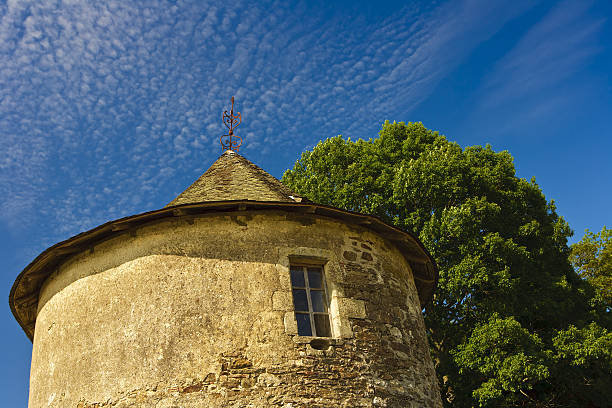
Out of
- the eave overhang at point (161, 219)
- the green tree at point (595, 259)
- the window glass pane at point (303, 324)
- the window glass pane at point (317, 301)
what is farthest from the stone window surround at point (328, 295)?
the green tree at point (595, 259)

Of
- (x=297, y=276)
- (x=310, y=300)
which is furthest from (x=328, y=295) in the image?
(x=297, y=276)

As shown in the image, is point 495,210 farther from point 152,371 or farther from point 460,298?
point 152,371

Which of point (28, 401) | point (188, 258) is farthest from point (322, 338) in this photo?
point (28, 401)

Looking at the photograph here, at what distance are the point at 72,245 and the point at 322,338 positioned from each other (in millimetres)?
4362

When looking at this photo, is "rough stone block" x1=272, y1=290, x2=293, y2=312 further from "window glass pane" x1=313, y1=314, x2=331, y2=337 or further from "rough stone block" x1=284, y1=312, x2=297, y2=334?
"window glass pane" x1=313, y1=314, x2=331, y2=337

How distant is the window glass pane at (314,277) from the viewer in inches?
332

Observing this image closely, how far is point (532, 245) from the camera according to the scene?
14.8 m

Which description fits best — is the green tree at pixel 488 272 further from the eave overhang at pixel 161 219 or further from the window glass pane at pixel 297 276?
the window glass pane at pixel 297 276

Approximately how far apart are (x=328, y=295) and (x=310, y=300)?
0.30 metres

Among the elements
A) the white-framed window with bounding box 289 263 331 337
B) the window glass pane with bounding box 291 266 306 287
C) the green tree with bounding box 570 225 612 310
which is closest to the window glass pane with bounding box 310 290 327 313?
the white-framed window with bounding box 289 263 331 337

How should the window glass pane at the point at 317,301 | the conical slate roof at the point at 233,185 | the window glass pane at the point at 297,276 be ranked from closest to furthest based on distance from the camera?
1. the window glass pane at the point at 317,301
2. the window glass pane at the point at 297,276
3. the conical slate roof at the point at 233,185

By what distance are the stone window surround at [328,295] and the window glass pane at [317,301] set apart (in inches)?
4.8

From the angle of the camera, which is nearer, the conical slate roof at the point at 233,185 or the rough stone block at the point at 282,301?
the rough stone block at the point at 282,301

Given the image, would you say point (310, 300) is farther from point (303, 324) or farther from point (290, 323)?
point (290, 323)
